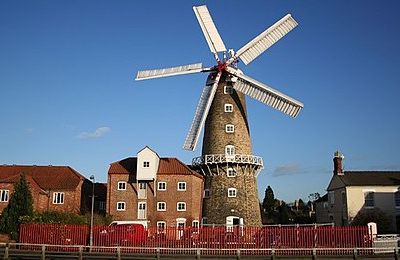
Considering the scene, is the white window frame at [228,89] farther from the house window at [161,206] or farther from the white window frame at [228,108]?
the house window at [161,206]

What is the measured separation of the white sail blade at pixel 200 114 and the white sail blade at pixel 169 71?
6.40 feet

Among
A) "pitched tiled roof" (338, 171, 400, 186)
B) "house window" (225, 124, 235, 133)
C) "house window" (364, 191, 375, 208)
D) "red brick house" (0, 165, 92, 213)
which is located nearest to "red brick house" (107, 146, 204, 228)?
"red brick house" (0, 165, 92, 213)

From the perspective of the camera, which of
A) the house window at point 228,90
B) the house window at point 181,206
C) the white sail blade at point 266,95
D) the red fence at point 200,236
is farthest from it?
the house window at point 181,206

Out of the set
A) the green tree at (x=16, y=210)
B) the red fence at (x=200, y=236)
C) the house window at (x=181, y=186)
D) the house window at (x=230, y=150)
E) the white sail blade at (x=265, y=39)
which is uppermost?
the white sail blade at (x=265, y=39)

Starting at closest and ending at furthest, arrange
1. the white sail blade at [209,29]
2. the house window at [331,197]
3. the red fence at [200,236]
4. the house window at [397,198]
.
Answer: the red fence at [200,236] → the white sail blade at [209,29] → the house window at [397,198] → the house window at [331,197]

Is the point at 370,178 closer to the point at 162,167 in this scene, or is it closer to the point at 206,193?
the point at 206,193

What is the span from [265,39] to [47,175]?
27.3 meters

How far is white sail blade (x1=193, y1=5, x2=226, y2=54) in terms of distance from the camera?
44.5m

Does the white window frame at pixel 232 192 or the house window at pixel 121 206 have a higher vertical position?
the white window frame at pixel 232 192

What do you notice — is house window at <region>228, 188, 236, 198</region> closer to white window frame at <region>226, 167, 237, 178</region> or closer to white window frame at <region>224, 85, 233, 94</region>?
white window frame at <region>226, 167, 237, 178</region>

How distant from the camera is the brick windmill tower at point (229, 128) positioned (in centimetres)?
4241

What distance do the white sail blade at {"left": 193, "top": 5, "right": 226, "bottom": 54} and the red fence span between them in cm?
1874

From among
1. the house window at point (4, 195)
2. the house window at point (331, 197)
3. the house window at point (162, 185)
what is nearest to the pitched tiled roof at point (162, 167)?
the house window at point (162, 185)

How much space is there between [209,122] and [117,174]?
420 inches
